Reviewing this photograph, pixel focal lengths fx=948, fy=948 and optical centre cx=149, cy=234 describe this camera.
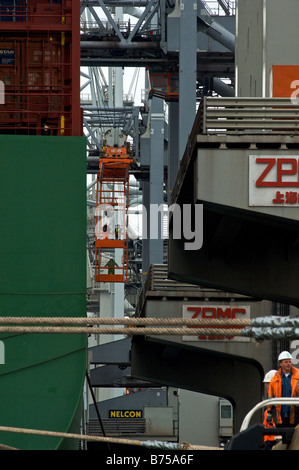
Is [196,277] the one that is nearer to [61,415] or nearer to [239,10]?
[61,415]

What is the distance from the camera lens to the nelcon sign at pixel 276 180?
56.9 feet

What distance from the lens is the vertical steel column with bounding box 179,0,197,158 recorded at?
34.5 meters

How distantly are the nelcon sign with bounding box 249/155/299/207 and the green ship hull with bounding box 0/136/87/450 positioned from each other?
220 inches

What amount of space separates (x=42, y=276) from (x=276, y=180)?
20.7 feet

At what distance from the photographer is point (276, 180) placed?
57.0 feet

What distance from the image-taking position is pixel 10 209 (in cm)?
2141

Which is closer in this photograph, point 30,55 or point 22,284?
point 22,284

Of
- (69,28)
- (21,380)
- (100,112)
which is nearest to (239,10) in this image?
(69,28)

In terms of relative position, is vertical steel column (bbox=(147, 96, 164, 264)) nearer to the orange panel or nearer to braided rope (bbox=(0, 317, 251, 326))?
the orange panel

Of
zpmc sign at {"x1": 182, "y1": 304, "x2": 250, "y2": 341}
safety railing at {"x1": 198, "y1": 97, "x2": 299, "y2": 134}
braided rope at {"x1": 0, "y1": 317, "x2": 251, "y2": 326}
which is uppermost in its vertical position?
safety railing at {"x1": 198, "y1": 97, "x2": 299, "y2": 134}

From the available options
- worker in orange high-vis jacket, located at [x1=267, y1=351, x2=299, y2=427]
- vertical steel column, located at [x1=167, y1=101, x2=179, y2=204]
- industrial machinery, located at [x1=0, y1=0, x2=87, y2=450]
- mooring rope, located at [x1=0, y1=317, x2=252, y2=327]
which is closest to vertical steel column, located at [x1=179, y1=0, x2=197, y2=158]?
vertical steel column, located at [x1=167, y1=101, x2=179, y2=204]

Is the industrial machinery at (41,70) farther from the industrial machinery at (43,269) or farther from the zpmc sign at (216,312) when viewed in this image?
the zpmc sign at (216,312)

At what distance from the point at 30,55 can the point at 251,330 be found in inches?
751

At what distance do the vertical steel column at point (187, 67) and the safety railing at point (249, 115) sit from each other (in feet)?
48.5
